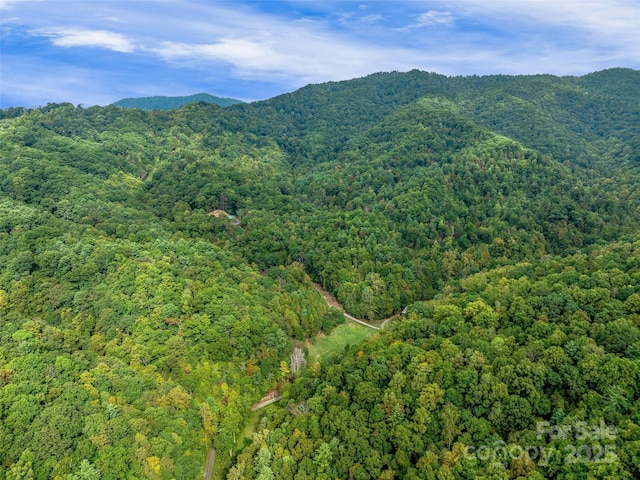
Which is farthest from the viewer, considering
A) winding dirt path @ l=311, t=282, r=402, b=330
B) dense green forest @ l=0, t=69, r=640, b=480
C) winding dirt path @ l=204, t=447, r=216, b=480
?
winding dirt path @ l=311, t=282, r=402, b=330

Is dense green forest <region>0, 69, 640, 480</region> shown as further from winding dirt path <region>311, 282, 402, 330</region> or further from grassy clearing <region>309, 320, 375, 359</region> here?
grassy clearing <region>309, 320, 375, 359</region>

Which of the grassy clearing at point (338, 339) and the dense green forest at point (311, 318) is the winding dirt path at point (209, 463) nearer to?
the dense green forest at point (311, 318)

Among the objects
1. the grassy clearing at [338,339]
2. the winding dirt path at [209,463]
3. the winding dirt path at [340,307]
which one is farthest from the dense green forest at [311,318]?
the grassy clearing at [338,339]

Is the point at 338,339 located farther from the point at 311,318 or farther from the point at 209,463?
the point at 209,463

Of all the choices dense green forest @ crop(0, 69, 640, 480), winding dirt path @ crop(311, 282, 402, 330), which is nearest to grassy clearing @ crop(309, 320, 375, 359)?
winding dirt path @ crop(311, 282, 402, 330)

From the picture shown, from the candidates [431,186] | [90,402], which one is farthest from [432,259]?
[90,402]

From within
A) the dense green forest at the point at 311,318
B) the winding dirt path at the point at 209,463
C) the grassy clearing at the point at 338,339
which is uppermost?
the dense green forest at the point at 311,318
